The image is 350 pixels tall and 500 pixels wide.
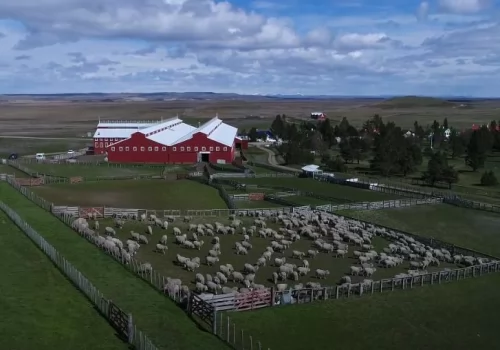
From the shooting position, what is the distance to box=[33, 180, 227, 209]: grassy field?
5800cm

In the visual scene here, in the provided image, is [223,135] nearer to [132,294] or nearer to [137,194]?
[137,194]

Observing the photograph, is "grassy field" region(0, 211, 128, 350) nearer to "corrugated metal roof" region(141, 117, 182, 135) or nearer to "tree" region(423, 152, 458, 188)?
"tree" region(423, 152, 458, 188)

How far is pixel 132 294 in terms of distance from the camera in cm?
2972

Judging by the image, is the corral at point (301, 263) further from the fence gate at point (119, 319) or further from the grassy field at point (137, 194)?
the fence gate at point (119, 319)

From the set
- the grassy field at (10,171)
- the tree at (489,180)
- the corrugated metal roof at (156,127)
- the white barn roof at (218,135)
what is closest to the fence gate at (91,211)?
the grassy field at (10,171)

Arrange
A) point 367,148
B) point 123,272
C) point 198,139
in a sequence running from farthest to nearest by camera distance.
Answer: point 367,148 → point 198,139 → point 123,272

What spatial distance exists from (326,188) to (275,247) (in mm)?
29581

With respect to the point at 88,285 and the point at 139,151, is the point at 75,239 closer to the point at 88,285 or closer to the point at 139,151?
the point at 88,285

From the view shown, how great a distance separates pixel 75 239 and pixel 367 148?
74292mm

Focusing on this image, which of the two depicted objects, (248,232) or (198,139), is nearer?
(248,232)

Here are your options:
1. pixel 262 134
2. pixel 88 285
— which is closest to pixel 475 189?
pixel 88 285

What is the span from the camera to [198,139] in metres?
92.4

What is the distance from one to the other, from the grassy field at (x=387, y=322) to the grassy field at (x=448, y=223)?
1297 centimetres

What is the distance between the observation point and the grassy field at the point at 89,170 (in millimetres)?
80562
